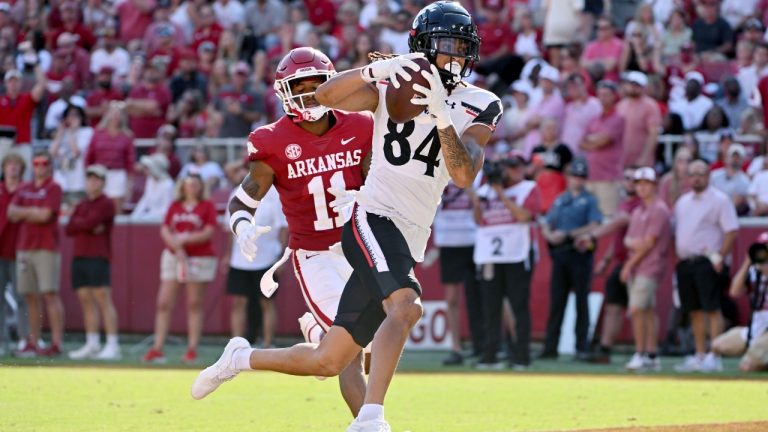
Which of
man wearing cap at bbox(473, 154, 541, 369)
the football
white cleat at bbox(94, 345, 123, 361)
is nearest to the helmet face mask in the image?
the football

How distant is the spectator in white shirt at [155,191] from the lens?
1750 cm

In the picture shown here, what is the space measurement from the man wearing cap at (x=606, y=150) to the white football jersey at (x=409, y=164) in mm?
9007

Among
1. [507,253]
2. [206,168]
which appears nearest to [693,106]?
[507,253]

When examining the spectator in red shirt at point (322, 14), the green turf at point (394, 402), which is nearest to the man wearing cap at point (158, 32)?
the spectator in red shirt at point (322, 14)

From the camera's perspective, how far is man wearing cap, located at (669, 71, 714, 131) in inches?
635

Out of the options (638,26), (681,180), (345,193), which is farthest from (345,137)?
(638,26)

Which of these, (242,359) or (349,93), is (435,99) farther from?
(242,359)

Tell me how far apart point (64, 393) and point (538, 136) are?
7827mm

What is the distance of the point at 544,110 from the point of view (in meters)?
16.6

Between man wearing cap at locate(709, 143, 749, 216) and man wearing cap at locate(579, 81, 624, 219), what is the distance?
1229mm

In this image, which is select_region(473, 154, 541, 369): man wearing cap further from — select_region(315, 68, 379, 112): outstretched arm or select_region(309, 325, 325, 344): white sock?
select_region(315, 68, 379, 112): outstretched arm

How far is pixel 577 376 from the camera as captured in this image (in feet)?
41.3

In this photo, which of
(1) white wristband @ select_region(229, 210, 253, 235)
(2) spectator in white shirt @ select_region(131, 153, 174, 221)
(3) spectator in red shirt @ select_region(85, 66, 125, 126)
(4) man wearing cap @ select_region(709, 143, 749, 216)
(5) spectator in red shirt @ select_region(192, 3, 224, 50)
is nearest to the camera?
(1) white wristband @ select_region(229, 210, 253, 235)

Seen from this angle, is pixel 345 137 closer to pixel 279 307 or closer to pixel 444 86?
pixel 444 86
